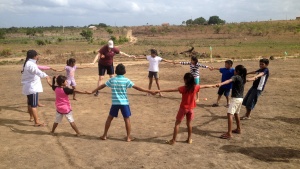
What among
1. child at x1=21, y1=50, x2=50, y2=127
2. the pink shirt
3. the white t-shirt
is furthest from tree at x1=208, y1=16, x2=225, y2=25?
the pink shirt

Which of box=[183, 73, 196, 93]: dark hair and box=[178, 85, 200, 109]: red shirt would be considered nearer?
box=[183, 73, 196, 93]: dark hair

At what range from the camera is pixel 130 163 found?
4.91m

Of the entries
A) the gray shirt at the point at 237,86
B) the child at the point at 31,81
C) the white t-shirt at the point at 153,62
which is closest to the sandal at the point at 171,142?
the gray shirt at the point at 237,86

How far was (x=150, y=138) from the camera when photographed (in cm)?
612

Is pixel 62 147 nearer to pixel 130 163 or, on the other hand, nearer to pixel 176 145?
pixel 130 163

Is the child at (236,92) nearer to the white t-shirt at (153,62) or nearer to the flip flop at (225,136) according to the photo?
the flip flop at (225,136)

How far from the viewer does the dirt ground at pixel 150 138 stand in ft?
16.3

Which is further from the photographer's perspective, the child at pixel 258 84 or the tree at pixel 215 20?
the tree at pixel 215 20

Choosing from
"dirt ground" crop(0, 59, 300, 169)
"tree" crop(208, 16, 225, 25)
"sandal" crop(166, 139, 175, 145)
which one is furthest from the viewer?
"tree" crop(208, 16, 225, 25)

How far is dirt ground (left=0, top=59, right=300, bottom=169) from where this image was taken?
4.98m

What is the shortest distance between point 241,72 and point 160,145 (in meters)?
2.36

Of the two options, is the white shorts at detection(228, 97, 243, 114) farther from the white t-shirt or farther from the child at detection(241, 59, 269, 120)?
the white t-shirt

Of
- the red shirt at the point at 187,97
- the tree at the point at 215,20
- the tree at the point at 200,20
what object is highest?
the tree at the point at 200,20

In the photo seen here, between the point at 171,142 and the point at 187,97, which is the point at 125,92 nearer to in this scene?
the point at 187,97
